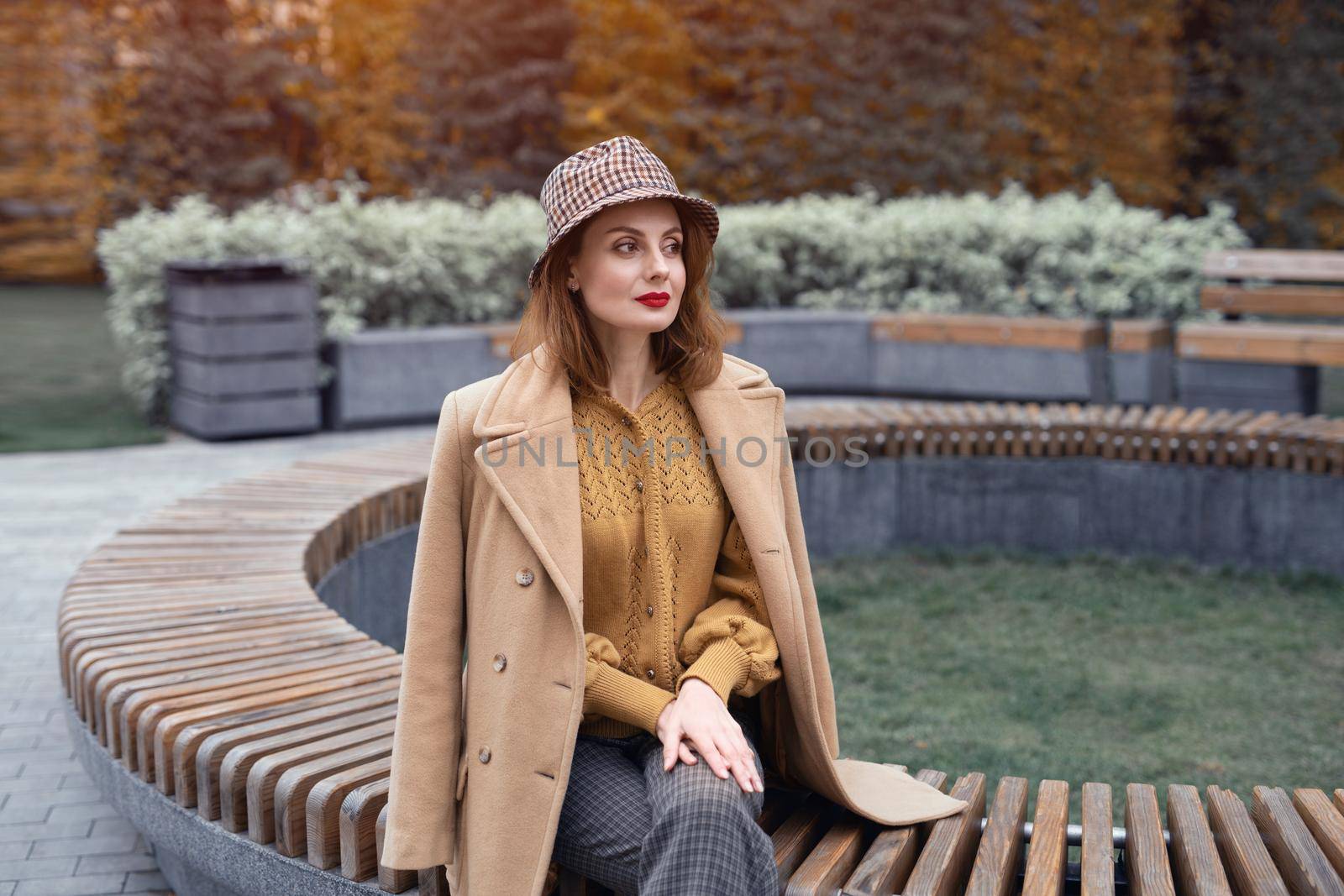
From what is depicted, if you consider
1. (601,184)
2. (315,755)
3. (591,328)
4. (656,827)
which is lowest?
(315,755)

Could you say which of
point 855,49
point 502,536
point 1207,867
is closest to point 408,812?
point 502,536

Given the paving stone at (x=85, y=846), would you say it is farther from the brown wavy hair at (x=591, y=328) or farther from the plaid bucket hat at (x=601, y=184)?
the plaid bucket hat at (x=601, y=184)

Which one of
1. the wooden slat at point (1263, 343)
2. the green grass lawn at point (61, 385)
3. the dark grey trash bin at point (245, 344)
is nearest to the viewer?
the wooden slat at point (1263, 343)

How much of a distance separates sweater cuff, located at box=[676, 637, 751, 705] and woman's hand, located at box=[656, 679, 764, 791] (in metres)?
0.02

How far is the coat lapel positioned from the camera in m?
2.28

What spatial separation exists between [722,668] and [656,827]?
0.33m

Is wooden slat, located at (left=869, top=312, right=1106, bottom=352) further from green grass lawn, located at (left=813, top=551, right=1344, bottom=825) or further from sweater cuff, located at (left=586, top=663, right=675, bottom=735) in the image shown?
sweater cuff, located at (left=586, top=663, right=675, bottom=735)

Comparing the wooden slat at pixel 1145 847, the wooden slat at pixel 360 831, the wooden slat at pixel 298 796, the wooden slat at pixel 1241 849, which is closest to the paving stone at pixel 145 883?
the wooden slat at pixel 298 796

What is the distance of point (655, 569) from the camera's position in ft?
8.09

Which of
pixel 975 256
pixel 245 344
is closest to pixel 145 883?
pixel 245 344

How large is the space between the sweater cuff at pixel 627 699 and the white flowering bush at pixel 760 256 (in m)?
6.64

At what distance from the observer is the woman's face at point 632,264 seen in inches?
94.7

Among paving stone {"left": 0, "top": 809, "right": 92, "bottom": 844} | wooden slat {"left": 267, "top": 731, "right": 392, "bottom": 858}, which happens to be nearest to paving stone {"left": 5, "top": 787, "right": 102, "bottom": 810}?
paving stone {"left": 0, "top": 809, "right": 92, "bottom": 844}

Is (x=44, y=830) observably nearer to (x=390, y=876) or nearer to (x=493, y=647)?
(x=390, y=876)
